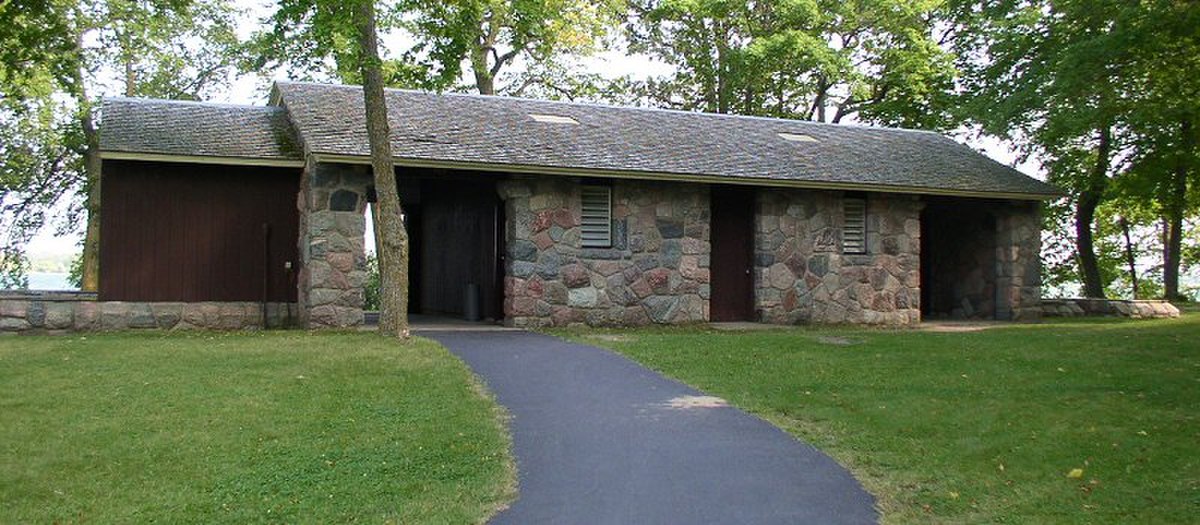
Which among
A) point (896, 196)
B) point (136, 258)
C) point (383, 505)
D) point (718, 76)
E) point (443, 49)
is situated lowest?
point (383, 505)

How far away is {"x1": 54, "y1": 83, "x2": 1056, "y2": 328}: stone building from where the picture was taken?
46.1 feet

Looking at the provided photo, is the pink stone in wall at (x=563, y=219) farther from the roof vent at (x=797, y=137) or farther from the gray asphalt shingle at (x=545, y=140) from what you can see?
the roof vent at (x=797, y=137)

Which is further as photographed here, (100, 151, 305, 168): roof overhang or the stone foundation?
the stone foundation

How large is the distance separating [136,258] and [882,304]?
1261cm

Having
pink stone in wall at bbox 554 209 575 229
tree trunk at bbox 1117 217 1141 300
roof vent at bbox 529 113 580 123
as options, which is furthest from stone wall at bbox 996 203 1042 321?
tree trunk at bbox 1117 217 1141 300

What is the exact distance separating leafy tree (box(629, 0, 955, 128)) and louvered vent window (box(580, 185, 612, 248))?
1291 centimetres

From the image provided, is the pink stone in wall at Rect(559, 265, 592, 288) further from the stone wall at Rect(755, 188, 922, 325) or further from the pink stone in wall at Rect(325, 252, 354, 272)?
the stone wall at Rect(755, 188, 922, 325)

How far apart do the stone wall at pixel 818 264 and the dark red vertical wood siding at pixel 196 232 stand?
26.4 ft

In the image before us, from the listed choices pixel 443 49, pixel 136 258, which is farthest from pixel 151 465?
pixel 136 258

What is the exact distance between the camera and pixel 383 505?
17.7 feet

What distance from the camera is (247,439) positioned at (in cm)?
674

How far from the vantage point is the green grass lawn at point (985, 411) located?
18.7 feet

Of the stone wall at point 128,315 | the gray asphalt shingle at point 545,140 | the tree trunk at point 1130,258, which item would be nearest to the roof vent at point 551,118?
the gray asphalt shingle at point 545,140

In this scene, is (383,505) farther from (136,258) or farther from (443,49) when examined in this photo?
(136,258)
